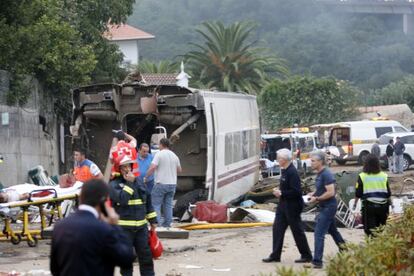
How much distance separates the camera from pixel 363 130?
45.5 metres

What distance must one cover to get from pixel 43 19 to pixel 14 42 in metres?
1.85

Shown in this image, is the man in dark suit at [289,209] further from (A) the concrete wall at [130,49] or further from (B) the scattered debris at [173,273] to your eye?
(A) the concrete wall at [130,49]

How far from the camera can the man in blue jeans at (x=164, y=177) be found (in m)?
16.8

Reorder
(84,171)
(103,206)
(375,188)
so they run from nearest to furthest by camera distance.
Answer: (103,206), (375,188), (84,171)

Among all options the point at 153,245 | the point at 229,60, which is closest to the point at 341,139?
the point at 229,60

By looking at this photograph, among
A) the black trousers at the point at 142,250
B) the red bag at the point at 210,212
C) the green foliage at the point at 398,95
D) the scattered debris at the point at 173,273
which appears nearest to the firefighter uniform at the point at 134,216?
the black trousers at the point at 142,250

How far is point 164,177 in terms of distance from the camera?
665 inches

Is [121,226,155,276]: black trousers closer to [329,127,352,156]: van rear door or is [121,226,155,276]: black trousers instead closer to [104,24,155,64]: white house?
[329,127,352,156]: van rear door

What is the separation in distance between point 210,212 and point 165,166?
2.54 meters

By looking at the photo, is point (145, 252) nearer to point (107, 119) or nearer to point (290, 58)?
Answer: point (107, 119)

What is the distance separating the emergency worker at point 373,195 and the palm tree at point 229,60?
45.3m

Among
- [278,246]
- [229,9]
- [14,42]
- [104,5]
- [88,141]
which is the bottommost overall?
[278,246]

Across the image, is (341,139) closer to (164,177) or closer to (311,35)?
(164,177)

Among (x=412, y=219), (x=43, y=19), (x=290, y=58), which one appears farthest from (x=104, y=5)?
(x=290, y=58)
